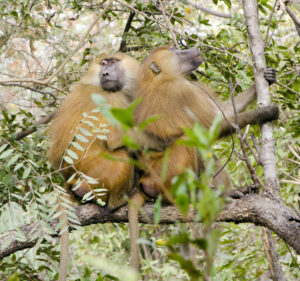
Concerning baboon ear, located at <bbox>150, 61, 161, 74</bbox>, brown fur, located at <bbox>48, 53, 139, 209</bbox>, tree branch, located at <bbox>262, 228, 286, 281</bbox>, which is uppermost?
baboon ear, located at <bbox>150, 61, 161, 74</bbox>

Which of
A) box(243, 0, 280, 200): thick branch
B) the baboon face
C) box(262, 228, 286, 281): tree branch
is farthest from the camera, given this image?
the baboon face

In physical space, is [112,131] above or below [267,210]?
above

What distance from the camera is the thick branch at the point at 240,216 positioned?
3.54 m

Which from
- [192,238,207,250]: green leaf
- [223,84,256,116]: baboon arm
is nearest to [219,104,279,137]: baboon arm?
[223,84,256,116]: baboon arm

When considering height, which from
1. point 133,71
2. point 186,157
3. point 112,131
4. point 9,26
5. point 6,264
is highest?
point 9,26

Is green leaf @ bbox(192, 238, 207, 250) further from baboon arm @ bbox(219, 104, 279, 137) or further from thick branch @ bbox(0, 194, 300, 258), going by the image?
baboon arm @ bbox(219, 104, 279, 137)

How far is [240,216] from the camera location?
400 cm

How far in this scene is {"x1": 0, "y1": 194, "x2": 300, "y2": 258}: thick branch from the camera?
3537mm

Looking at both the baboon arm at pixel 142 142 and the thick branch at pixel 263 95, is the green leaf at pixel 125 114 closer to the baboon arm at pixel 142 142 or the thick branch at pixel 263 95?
the thick branch at pixel 263 95

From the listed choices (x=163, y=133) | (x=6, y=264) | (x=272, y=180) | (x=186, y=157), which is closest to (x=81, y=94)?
(x=163, y=133)

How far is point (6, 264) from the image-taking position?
490cm

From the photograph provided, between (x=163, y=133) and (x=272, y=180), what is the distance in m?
1.51

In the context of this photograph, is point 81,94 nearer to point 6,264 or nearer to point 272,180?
point 6,264

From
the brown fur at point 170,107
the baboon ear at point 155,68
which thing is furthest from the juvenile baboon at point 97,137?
the baboon ear at point 155,68
